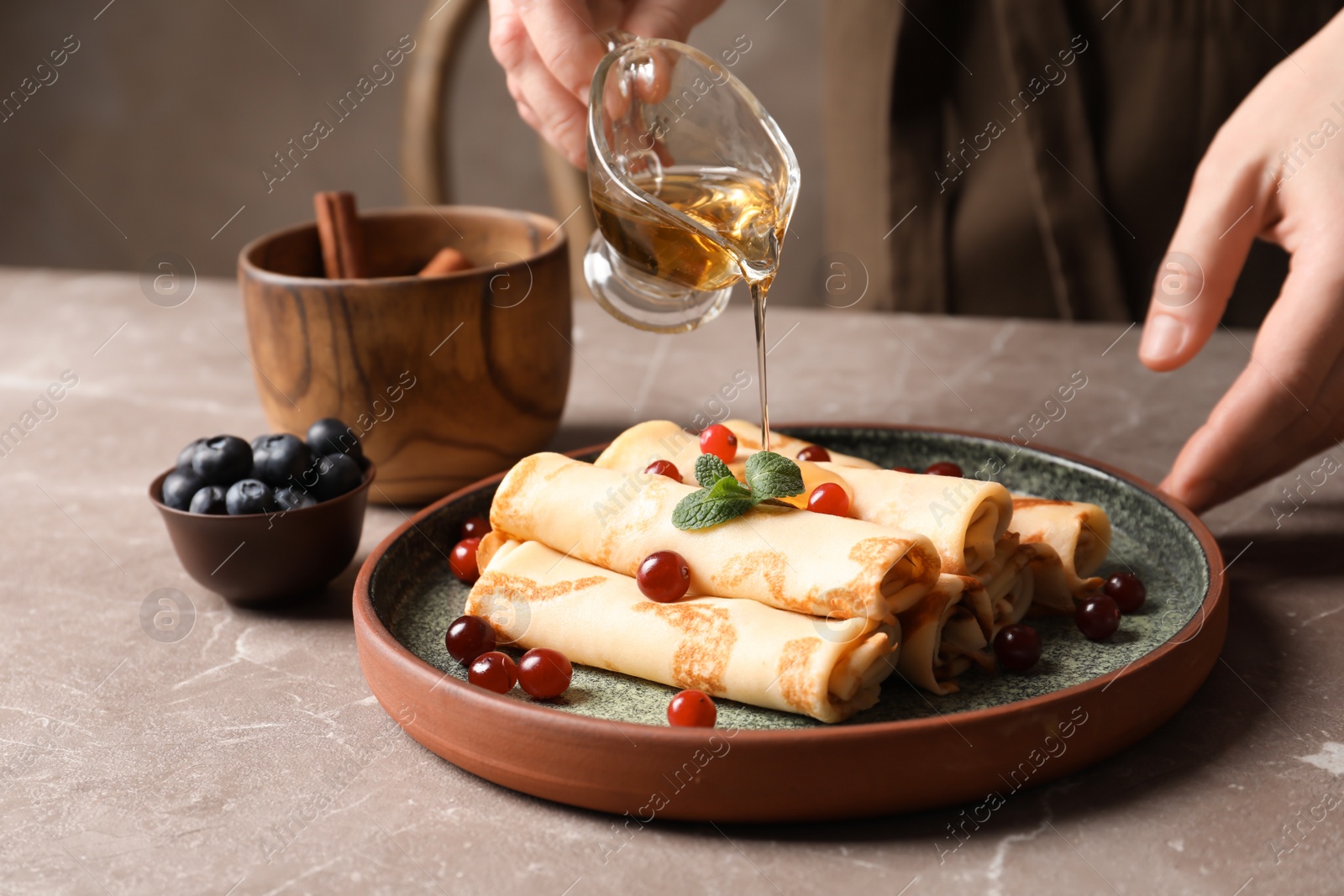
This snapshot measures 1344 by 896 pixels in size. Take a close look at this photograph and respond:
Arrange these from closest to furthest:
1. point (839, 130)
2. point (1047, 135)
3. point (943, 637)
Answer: point (943, 637), point (1047, 135), point (839, 130)

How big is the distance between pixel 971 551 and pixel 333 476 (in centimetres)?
78

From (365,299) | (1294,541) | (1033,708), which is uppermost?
(365,299)

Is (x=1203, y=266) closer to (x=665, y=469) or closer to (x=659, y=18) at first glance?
(x=665, y=469)

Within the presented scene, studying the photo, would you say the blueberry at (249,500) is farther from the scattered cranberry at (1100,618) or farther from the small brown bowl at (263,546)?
the scattered cranberry at (1100,618)

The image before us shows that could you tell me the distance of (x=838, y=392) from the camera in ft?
7.34

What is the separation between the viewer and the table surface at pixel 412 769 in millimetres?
970

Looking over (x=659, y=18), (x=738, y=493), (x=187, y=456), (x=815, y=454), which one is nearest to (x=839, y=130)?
(x=659, y=18)

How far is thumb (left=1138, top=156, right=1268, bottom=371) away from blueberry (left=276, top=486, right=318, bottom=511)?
1.09m

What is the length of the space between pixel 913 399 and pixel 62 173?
447cm

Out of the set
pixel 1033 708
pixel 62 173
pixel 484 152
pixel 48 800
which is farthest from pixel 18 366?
pixel 62 173

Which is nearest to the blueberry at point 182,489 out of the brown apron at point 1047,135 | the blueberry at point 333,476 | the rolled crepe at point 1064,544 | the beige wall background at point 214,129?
the blueberry at point 333,476

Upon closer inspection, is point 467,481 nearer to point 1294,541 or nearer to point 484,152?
point 1294,541

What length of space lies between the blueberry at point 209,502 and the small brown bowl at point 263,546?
0.02 m

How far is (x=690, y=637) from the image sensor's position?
119cm
